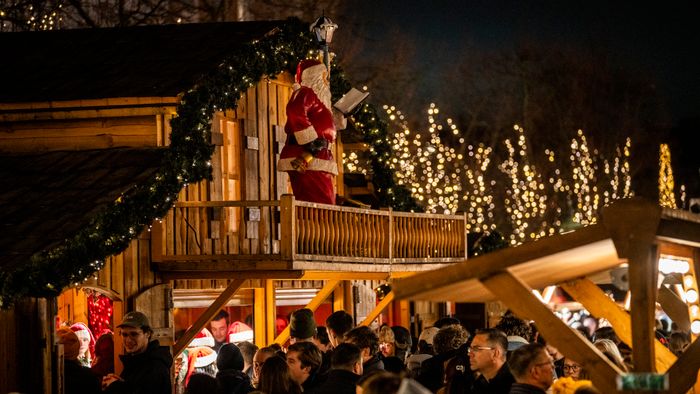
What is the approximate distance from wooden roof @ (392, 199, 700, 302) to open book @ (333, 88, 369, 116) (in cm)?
1314

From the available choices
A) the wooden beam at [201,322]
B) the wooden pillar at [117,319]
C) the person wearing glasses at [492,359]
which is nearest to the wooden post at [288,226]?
the wooden beam at [201,322]

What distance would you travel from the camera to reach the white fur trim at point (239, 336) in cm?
2130

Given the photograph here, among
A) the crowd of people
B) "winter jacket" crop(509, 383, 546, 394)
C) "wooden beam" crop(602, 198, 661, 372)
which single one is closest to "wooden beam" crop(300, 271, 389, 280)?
the crowd of people

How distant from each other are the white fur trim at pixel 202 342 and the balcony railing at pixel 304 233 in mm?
1498

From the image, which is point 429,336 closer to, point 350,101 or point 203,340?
point 203,340

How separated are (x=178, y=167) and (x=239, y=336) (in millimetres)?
5394

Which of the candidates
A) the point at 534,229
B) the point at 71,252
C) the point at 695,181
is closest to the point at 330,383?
the point at 71,252

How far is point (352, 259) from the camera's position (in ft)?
61.6

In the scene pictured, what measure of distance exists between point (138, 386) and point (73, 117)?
7.82 m

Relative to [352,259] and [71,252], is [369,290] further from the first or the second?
[71,252]

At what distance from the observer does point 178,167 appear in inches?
659

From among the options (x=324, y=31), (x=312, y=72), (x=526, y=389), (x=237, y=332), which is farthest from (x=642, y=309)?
(x=237, y=332)

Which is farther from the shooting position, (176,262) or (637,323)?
(176,262)

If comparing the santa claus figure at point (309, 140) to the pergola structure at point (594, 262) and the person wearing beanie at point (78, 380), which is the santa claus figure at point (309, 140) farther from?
the pergola structure at point (594, 262)
